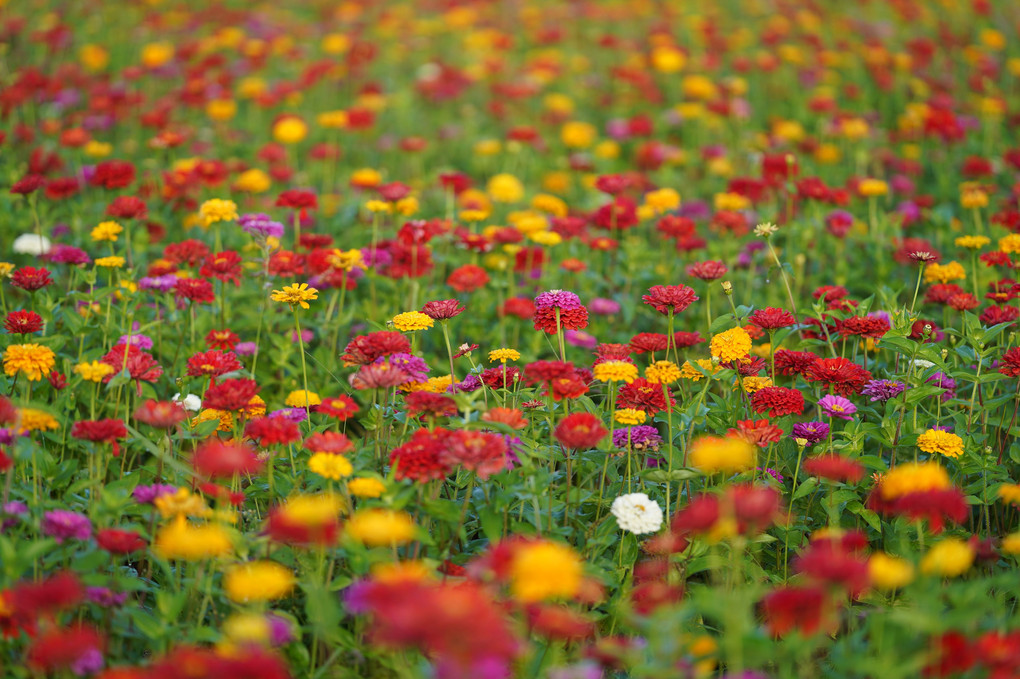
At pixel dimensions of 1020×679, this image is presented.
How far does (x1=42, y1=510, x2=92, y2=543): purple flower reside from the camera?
2.20 meters

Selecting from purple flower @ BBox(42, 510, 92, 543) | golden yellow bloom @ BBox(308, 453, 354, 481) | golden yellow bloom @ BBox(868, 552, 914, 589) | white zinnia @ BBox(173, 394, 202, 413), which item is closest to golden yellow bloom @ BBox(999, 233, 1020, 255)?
golden yellow bloom @ BBox(868, 552, 914, 589)

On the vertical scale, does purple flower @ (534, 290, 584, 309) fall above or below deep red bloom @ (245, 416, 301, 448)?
above

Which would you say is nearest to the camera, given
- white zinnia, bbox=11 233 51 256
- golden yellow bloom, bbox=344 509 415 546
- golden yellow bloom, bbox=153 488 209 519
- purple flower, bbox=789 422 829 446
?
golden yellow bloom, bbox=344 509 415 546

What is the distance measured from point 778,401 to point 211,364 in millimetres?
1901

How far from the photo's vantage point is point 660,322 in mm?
4527

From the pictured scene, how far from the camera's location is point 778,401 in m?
2.80

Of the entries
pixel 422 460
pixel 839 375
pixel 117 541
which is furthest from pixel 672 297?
pixel 117 541

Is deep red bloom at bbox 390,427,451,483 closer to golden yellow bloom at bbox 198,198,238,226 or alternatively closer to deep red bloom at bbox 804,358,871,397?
deep red bloom at bbox 804,358,871,397

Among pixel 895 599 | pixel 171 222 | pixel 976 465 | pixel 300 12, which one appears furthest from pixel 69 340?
pixel 300 12

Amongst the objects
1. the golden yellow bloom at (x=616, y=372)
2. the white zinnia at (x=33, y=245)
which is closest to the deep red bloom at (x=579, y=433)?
the golden yellow bloom at (x=616, y=372)

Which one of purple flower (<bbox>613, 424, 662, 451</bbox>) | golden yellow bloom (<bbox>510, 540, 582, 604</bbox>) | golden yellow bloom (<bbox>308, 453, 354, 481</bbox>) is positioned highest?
golden yellow bloom (<bbox>510, 540, 582, 604</bbox>)

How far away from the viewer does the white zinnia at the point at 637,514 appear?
97.0 inches

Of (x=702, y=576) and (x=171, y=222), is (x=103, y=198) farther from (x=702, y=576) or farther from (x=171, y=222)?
(x=702, y=576)

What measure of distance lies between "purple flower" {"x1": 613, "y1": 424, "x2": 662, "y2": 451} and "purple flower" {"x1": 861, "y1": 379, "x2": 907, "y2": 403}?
30.2 inches
